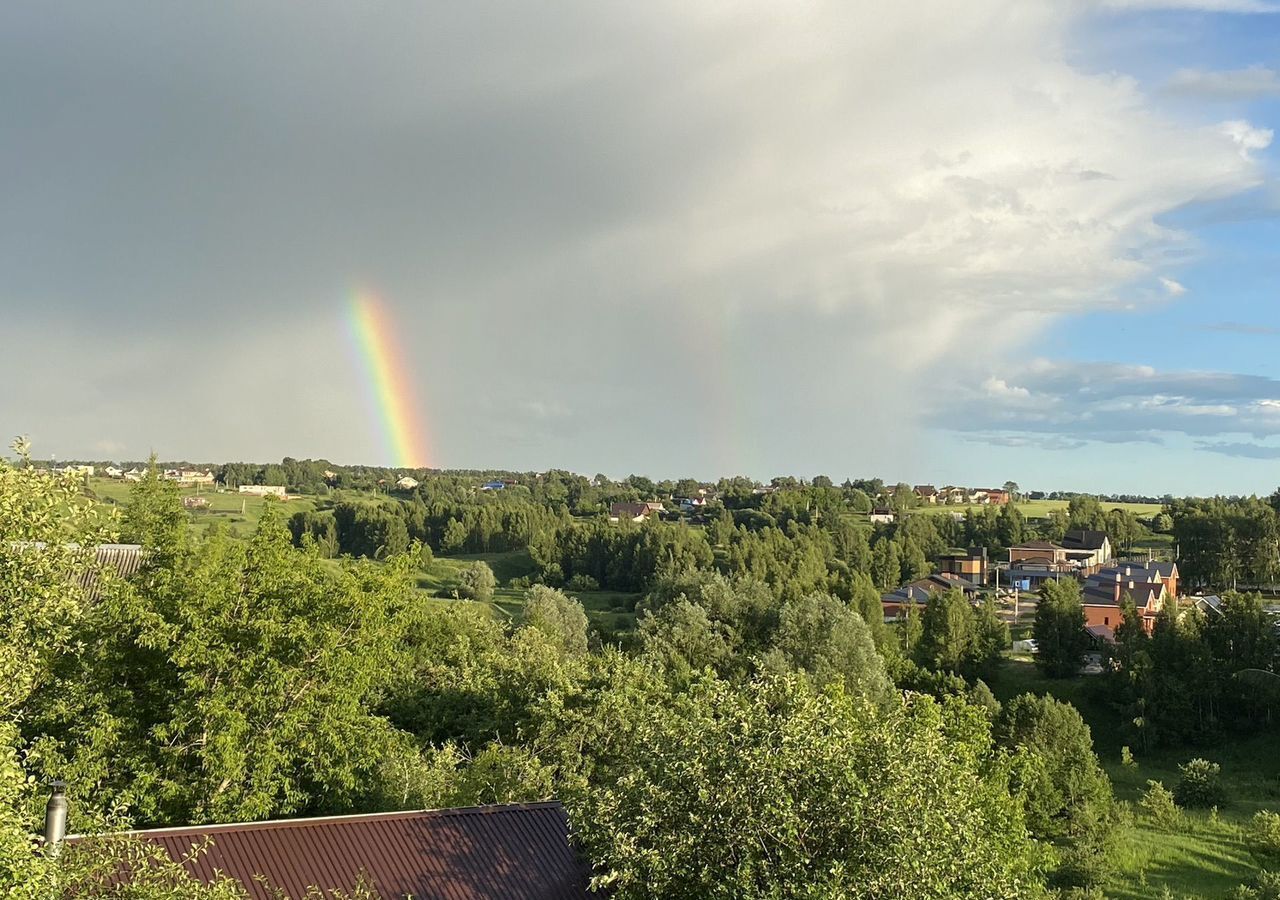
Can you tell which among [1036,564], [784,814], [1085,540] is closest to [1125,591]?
[1036,564]

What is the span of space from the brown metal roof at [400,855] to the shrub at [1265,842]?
32099mm

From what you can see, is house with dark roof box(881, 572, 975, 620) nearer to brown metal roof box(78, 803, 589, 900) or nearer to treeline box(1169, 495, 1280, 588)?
treeline box(1169, 495, 1280, 588)

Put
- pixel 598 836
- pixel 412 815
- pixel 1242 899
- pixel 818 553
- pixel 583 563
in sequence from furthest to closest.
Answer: pixel 583 563
pixel 818 553
pixel 1242 899
pixel 412 815
pixel 598 836

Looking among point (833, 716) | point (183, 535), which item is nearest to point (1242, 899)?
point (833, 716)

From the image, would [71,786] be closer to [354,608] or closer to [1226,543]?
[354,608]

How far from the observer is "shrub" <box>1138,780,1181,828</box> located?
41.4 metres

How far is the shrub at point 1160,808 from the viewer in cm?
4141

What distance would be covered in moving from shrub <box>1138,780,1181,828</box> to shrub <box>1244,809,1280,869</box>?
11.8ft

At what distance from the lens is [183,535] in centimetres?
2297

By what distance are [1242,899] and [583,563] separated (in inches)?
3920

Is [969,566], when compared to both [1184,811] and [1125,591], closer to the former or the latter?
[1125,591]

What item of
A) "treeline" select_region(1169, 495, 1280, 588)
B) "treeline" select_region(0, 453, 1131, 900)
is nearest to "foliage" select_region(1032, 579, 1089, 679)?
"treeline" select_region(0, 453, 1131, 900)

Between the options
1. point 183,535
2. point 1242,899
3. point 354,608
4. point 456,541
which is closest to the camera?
point 354,608

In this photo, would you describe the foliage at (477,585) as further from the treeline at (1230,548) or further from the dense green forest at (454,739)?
the treeline at (1230,548)
